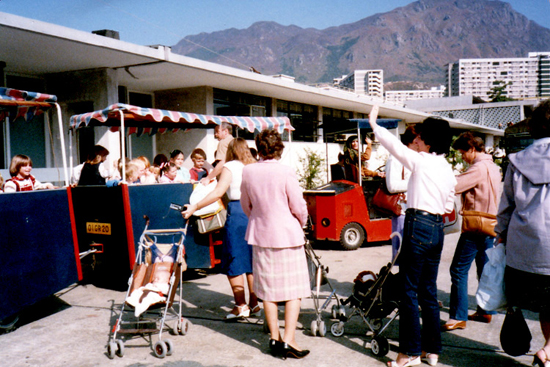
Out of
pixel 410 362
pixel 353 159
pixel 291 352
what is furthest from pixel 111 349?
pixel 353 159

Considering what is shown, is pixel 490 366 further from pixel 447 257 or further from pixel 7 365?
pixel 447 257

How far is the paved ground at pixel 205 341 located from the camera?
397cm

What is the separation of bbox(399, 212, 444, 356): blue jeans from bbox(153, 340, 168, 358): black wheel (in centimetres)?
191

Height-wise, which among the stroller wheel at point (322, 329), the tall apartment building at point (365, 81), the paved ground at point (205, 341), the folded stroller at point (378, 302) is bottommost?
the paved ground at point (205, 341)

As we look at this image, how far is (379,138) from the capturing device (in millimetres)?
3623

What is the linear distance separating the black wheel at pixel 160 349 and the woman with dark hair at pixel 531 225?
268 centimetres

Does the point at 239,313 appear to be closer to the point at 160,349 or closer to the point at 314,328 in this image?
the point at 314,328

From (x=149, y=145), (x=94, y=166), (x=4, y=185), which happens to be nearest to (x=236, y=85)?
(x=149, y=145)

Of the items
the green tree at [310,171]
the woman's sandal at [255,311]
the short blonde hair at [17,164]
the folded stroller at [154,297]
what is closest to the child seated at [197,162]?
the short blonde hair at [17,164]

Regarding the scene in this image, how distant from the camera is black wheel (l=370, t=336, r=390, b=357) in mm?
3938

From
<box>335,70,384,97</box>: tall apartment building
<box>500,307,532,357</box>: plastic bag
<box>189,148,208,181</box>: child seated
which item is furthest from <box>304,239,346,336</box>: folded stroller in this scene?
<box>335,70,384,97</box>: tall apartment building

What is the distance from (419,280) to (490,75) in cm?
20911

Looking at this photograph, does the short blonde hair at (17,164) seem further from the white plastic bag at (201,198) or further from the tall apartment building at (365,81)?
the tall apartment building at (365,81)

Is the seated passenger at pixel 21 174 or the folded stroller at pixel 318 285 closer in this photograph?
the folded stroller at pixel 318 285
